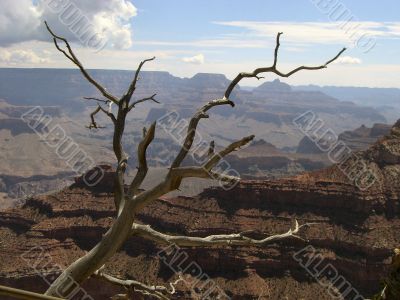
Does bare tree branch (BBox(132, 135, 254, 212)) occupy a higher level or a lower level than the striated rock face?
lower

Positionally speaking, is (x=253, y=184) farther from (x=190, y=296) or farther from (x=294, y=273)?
(x=190, y=296)

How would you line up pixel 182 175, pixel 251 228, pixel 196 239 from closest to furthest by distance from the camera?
pixel 182 175, pixel 196 239, pixel 251 228

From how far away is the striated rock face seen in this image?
59781mm

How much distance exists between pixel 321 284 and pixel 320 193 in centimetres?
1320

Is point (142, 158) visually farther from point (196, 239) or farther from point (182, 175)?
point (196, 239)

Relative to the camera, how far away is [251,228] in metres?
65.2

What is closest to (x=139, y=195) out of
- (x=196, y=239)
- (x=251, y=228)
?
(x=196, y=239)

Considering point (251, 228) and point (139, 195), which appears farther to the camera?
point (251, 228)

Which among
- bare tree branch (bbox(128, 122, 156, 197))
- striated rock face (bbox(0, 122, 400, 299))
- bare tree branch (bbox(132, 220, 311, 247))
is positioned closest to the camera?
bare tree branch (bbox(128, 122, 156, 197))

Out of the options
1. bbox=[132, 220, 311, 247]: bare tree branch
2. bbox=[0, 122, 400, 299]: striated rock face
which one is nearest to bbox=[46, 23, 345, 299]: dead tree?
bbox=[132, 220, 311, 247]: bare tree branch

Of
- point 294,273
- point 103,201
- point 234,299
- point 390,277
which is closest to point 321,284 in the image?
point 294,273

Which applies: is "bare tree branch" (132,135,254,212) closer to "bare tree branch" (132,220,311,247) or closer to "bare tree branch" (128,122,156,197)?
"bare tree branch" (128,122,156,197)

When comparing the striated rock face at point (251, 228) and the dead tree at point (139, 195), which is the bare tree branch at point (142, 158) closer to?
the dead tree at point (139, 195)

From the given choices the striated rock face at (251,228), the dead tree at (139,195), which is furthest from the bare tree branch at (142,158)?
the striated rock face at (251,228)
